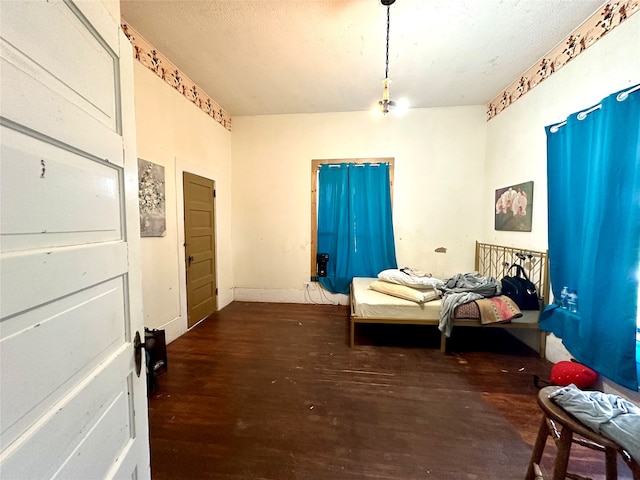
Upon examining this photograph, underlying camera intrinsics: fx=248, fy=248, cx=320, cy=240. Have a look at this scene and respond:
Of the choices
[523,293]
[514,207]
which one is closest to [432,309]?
[523,293]

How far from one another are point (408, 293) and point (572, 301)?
4.34ft

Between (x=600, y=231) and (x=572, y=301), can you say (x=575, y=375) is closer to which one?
(x=572, y=301)

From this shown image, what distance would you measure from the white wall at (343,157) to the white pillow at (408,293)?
3.60 ft

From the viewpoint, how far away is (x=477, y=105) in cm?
357

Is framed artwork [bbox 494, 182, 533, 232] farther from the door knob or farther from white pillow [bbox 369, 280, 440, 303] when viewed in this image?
the door knob

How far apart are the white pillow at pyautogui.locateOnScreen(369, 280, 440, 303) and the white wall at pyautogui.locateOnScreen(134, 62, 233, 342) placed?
2.40m

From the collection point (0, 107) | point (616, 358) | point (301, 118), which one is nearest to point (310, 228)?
point (301, 118)

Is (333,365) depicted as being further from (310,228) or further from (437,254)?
(437,254)

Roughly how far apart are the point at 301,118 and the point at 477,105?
2.58m

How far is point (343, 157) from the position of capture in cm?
384

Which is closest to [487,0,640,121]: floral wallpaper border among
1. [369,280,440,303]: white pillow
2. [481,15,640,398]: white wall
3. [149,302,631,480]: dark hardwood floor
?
[481,15,640,398]: white wall

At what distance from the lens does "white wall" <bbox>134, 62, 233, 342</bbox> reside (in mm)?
2379

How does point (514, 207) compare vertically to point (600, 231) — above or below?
above

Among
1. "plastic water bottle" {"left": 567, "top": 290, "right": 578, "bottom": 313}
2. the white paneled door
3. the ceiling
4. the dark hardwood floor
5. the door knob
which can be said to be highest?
the ceiling
